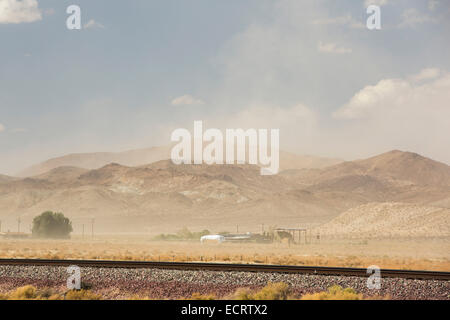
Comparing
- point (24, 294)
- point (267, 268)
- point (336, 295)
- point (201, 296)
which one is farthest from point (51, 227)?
point (336, 295)

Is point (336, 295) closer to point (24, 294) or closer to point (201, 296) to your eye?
point (201, 296)

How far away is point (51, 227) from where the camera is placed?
9675 centimetres

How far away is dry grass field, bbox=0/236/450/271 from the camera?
127 feet

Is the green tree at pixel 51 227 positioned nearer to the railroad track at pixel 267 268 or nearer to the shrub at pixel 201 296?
the railroad track at pixel 267 268

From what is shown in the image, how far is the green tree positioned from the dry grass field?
25.1 meters

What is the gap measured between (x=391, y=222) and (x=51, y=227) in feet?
201

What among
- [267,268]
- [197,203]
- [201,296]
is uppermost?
[197,203]

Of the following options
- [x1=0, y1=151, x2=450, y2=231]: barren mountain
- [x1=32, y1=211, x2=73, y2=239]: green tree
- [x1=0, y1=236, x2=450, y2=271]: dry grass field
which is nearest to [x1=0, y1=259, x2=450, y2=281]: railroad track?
[x1=0, y1=236, x2=450, y2=271]: dry grass field

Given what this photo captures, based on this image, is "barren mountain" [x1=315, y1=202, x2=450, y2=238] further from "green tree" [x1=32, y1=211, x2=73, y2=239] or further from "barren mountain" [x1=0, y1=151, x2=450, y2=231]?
"green tree" [x1=32, y1=211, x2=73, y2=239]

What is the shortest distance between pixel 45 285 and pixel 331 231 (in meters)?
77.3

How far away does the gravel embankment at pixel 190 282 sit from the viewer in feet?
70.0

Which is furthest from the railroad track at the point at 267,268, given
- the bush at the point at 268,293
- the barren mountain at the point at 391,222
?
the barren mountain at the point at 391,222

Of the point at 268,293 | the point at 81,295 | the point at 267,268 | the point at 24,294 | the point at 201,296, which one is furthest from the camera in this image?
the point at 267,268
